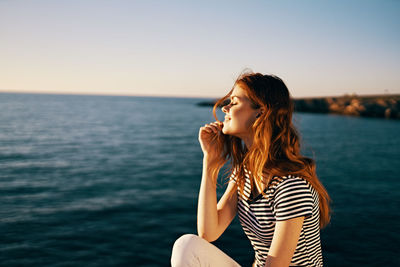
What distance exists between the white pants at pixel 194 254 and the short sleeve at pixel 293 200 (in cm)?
76

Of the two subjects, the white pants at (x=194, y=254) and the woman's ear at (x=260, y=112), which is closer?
the white pants at (x=194, y=254)

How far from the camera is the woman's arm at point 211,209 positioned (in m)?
2.71

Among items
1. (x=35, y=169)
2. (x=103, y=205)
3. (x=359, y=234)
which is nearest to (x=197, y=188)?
(x=103, y=205)

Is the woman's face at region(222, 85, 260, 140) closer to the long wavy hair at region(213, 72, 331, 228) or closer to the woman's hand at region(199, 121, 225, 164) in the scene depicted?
the long wavy hair at region(213, 72, 331, 228)

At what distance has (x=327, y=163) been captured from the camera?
16.0 m

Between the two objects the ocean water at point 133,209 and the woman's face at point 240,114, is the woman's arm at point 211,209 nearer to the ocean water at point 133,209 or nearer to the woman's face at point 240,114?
the woman's face at point 240,114

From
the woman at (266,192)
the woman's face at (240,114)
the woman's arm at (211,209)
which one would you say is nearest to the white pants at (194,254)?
the woman at (266,192)

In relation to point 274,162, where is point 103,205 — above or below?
below

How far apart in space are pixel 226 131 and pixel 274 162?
0.57m

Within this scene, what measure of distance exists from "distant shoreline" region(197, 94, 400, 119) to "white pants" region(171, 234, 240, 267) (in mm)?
46609

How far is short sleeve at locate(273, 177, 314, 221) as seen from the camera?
6.38 ft

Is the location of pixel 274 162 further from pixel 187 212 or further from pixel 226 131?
pixel 187 212

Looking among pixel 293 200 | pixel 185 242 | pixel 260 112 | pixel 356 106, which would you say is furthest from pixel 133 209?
pixel 356 106

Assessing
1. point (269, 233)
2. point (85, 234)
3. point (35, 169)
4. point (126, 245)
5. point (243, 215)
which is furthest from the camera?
point (35, 169)
